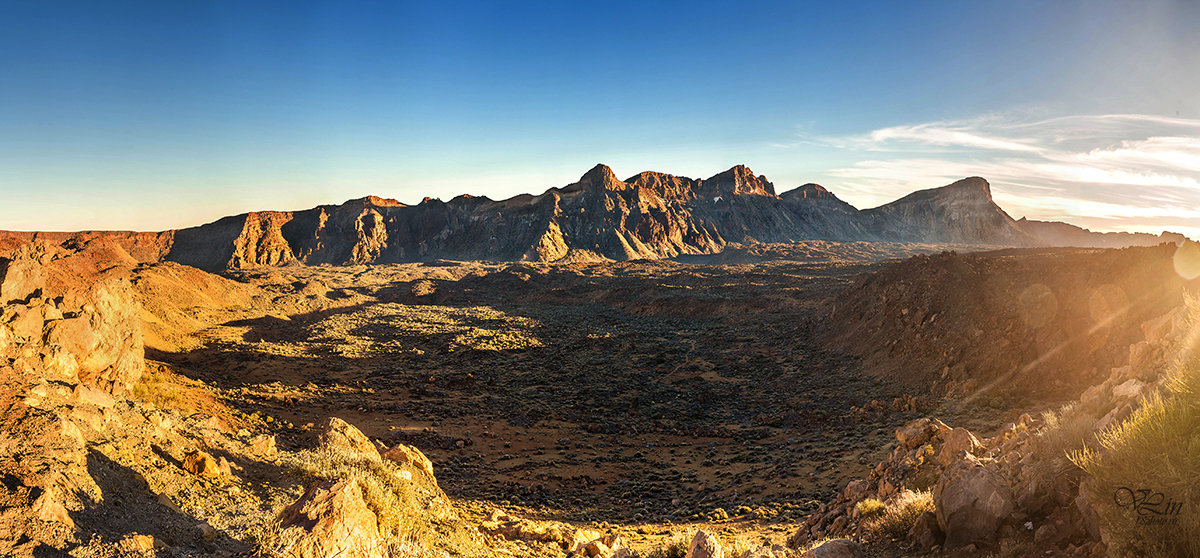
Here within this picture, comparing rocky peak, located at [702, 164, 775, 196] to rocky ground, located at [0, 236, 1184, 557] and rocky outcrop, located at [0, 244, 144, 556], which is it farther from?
rocky outcrop, located at [0, 244, 144, 556]

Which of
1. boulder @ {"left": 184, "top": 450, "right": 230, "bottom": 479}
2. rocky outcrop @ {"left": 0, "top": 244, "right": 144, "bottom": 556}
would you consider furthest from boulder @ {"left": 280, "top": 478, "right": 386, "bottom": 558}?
boulder @ {"left": 184, "top": 450, "right": 230, "bottom": 479}

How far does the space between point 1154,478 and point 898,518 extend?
305 cm

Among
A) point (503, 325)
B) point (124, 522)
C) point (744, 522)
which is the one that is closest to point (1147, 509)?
point (744, 522)

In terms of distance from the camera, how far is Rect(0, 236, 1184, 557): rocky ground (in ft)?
18.8

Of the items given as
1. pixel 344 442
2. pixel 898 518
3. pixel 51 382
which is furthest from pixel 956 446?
pixel 51 382

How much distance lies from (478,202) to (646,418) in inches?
4806

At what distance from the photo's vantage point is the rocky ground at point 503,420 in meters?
5.73

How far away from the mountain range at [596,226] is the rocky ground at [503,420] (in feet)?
250

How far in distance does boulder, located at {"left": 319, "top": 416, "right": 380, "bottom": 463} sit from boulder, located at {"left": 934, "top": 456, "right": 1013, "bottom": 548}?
8028 millimetres

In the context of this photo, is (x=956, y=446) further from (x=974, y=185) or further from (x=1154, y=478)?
(x=974, y=185)

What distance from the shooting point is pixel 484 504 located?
11.5 m

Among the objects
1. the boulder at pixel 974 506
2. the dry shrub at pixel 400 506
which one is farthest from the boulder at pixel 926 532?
the dry shrub at pixel 400 506

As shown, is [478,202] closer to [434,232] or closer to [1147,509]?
[434,232]

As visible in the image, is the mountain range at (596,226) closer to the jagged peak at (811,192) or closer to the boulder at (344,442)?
the jagged peak at (811,192)
